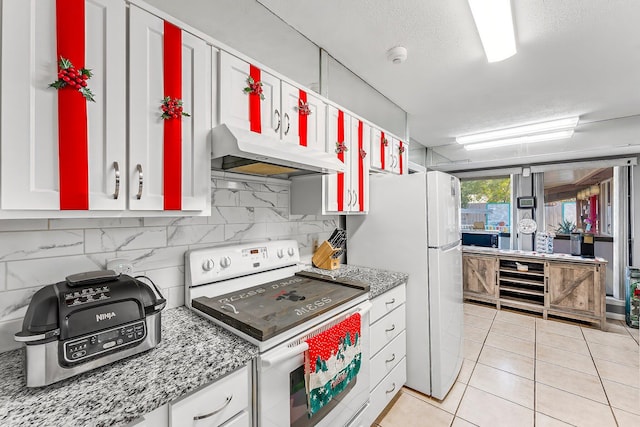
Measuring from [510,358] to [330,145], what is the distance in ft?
8.65

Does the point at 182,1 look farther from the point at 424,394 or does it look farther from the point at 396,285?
the point at 424,394

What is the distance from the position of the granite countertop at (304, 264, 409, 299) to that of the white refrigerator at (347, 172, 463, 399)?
0.10 m

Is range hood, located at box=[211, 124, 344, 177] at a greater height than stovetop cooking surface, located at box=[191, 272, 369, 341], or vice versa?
range hood, located at box=[211, 124, 344, 177]

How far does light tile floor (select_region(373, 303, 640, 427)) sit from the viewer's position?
186 cm

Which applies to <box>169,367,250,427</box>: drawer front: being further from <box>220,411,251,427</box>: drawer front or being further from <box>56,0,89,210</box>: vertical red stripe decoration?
<box>56,0,89,210</box>: vertical red stripe decoration

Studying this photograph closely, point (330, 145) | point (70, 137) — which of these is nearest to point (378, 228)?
point (330, 145)

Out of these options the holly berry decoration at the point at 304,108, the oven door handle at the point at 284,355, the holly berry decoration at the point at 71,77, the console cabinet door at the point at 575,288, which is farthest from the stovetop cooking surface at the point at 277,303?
the console cabinet door at the point at 575,288

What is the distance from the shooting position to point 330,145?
191cm

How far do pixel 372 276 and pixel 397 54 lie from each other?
1.66 m

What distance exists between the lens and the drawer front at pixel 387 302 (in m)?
1.74

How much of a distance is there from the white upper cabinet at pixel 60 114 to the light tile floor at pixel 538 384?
2.12 m

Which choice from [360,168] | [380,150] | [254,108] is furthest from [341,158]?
[254,108]

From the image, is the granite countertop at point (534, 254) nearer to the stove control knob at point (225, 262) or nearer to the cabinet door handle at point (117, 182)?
the stove control knob at point (225, 262)

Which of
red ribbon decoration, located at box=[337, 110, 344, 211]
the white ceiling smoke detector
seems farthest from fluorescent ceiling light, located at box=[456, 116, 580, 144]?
red ribbon decoration, located at box=[337, 110, 344, 211]
